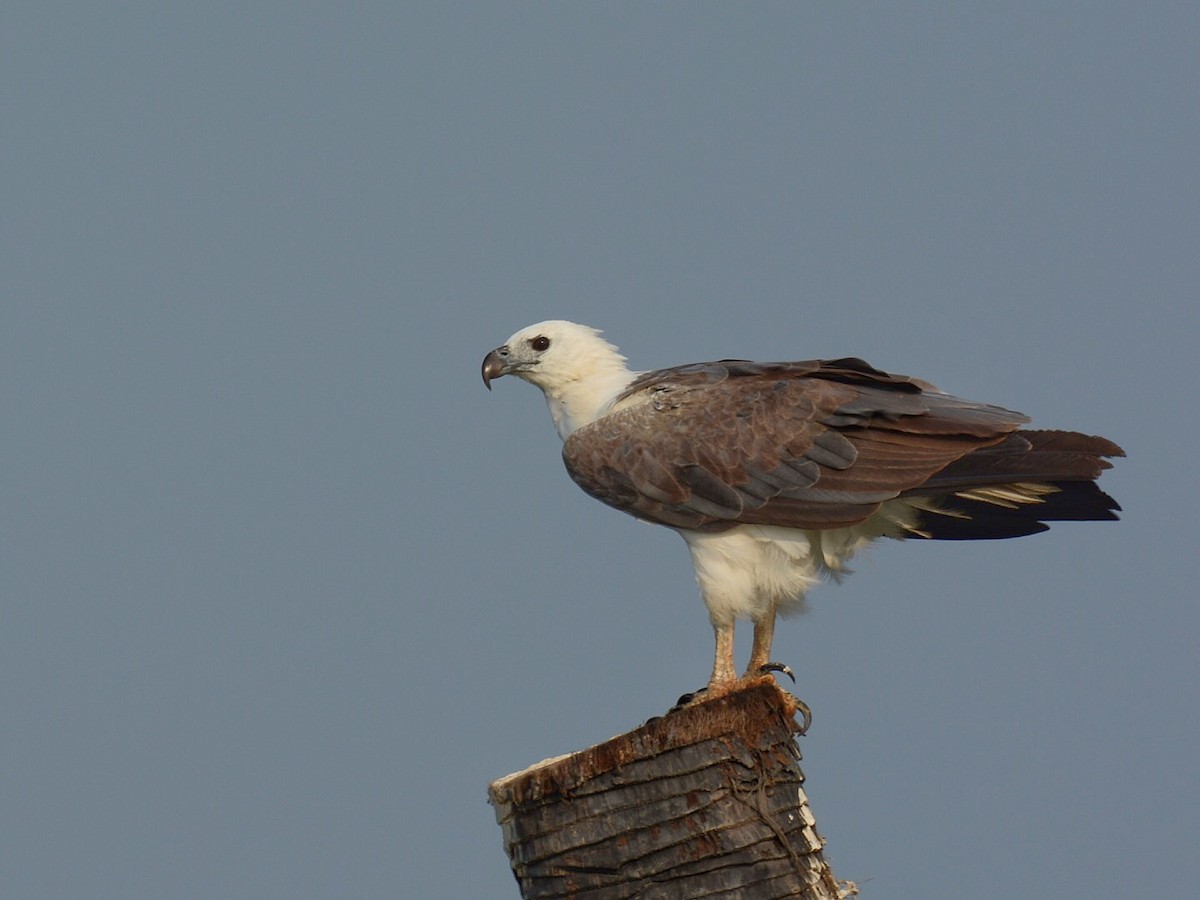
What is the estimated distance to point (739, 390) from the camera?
27.6ft

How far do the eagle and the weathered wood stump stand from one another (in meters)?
2.12

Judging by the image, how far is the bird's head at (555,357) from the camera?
31.0ft

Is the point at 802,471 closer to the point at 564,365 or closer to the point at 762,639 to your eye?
the point at 762,639

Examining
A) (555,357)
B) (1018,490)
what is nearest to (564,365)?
(555,357)

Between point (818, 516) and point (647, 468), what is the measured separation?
38.6 inches

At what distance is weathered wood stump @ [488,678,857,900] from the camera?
546 centimetres

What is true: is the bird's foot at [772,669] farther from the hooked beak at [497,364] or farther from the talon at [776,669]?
the hooked beak at [497,364]

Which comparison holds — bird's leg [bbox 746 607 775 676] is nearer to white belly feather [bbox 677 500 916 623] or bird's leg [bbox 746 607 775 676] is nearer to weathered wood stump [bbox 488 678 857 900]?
white belly feather [bbox 677 500 916 623]

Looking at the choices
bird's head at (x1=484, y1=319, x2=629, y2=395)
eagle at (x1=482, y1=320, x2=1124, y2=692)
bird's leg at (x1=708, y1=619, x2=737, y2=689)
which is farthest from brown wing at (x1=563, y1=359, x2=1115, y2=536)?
bird's head at (x1=484, y1=319, x2=629, y2=395)

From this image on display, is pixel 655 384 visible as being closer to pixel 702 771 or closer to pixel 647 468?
pixel 647 468

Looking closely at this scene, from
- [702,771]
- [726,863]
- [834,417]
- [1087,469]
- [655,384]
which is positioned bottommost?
[726,863]

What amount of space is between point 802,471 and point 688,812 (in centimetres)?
287

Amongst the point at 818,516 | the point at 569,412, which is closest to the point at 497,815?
the point at 818,516

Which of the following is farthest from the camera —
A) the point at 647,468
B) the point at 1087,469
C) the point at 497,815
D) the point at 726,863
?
the point at 647,468
